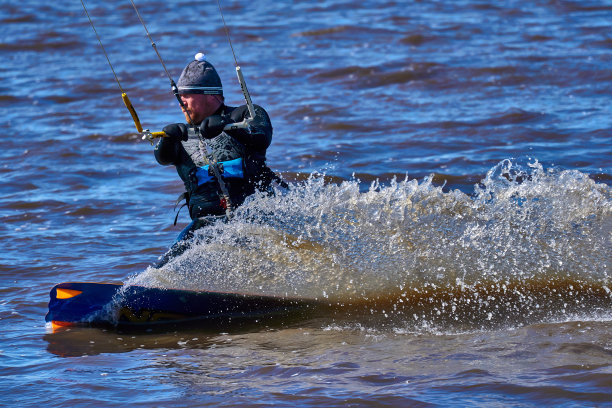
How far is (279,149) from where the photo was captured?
10.8m

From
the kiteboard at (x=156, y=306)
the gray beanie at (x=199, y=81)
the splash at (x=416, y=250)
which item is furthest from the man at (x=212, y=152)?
the kiteboard at (x=156, y=306)

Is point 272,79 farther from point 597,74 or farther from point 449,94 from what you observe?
point 597,74

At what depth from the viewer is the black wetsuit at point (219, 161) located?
19.6ft

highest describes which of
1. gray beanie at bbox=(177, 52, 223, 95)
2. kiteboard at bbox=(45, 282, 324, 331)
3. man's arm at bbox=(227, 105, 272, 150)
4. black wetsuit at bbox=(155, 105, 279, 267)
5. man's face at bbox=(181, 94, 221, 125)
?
gray beanie at bbox=(177, 52, 223, 95)

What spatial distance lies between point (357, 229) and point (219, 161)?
3.39 ft

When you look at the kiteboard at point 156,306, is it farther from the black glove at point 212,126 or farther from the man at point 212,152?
the black glove at point 212,126

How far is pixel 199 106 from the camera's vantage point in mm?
5992

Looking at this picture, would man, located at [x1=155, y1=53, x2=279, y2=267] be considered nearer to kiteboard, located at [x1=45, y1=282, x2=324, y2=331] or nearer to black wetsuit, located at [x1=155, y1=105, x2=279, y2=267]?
black wetsuit, located at [x1=155, y1=105, x2=279, y2=267]

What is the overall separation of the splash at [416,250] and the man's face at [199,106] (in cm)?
66

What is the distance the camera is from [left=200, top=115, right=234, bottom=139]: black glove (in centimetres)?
564

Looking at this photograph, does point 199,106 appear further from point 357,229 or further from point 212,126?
point 357,229

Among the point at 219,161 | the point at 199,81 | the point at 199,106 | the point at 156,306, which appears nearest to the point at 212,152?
the point at 219,161

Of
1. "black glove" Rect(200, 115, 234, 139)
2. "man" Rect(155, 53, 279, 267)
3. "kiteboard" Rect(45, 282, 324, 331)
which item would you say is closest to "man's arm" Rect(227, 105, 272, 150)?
"man" Rect(155, 53, 279, 267)

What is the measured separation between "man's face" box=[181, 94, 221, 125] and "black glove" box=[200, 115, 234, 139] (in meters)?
0.32
